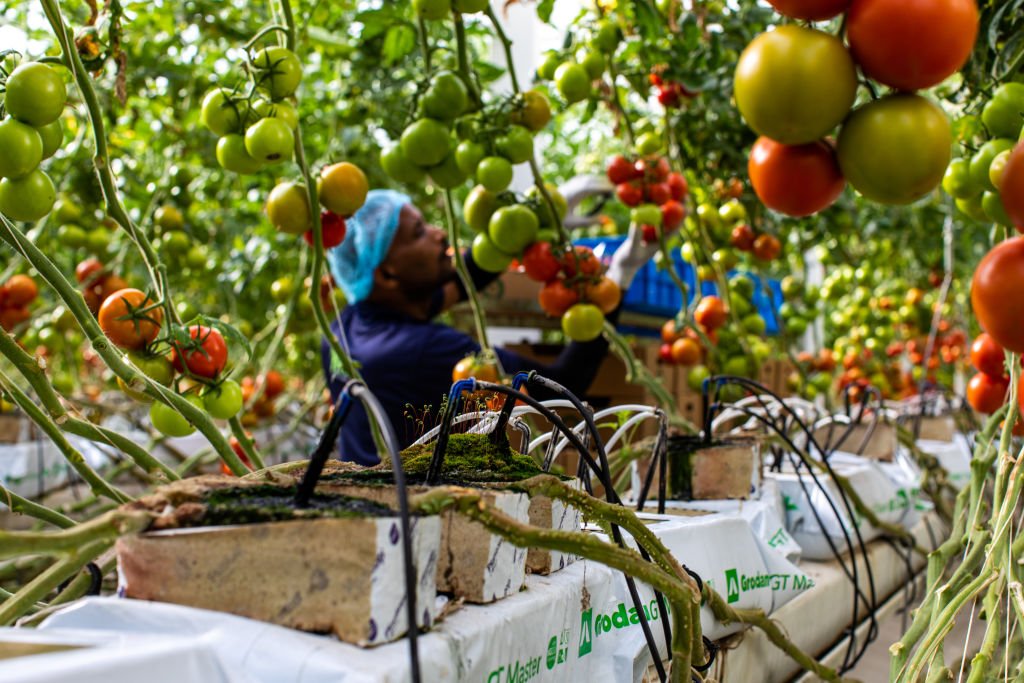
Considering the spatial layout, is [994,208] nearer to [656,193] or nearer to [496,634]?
[496,634]

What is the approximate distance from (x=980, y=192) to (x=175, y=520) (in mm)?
984

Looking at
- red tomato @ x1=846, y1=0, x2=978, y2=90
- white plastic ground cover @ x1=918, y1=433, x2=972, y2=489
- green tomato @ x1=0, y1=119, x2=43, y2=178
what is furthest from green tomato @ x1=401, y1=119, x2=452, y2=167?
white plastic ground cover @ x1=918, y1=433, x2=972, y2=489

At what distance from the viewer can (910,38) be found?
1.63 ft

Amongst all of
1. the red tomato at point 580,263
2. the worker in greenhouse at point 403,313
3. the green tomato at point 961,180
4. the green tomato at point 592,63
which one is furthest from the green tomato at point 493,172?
the green tomato at point 961,180

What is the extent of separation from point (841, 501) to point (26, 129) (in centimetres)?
156

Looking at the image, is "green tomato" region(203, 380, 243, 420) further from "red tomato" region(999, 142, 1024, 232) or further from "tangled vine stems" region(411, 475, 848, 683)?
"red tomato" region(999, 142, 1024, 232)

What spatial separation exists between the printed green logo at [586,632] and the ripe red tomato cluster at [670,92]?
5.43 feet

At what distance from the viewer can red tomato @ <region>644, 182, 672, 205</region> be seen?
6.31 ft

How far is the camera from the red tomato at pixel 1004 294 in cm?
51

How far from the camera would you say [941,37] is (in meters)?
0.51

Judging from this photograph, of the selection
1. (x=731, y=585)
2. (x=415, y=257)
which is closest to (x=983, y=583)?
(x=731, y=585)

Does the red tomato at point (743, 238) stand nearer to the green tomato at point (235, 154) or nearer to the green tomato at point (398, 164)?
the green tomato at point (398, 164)

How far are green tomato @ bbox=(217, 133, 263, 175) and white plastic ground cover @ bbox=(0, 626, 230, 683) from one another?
0.76 metres

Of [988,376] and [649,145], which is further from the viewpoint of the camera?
[649,145]
